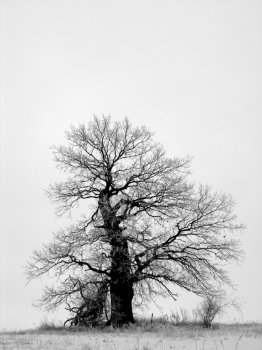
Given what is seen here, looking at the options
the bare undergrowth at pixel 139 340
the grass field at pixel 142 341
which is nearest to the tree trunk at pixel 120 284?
the bare undergrowth at pixel 139 340

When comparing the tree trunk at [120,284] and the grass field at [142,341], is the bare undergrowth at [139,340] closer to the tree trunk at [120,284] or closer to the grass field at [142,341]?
the grass field at [142,341]

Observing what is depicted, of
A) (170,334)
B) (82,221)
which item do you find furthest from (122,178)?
(170,334)

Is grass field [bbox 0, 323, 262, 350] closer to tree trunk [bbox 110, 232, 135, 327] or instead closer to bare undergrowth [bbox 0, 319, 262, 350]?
bare undergrowth [bbox 0, 319, 262, 350]

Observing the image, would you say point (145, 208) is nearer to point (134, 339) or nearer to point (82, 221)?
point (82, 221)

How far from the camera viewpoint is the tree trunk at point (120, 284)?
1998 cm

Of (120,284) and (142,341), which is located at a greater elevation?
(120,284)

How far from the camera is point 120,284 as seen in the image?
20656 mm

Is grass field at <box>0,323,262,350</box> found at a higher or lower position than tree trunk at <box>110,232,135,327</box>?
lower

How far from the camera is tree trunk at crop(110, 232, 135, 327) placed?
787 inches

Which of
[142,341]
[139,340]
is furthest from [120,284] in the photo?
[142,341]

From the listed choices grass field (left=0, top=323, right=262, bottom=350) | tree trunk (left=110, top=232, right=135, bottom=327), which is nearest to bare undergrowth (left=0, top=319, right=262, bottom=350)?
grass field (left=0, top=323, right=262, bottom=350)

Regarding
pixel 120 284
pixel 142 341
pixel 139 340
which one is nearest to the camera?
pixel 142 341

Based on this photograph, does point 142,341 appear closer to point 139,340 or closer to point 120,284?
point 139,340

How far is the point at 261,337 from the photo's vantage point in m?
14.1
